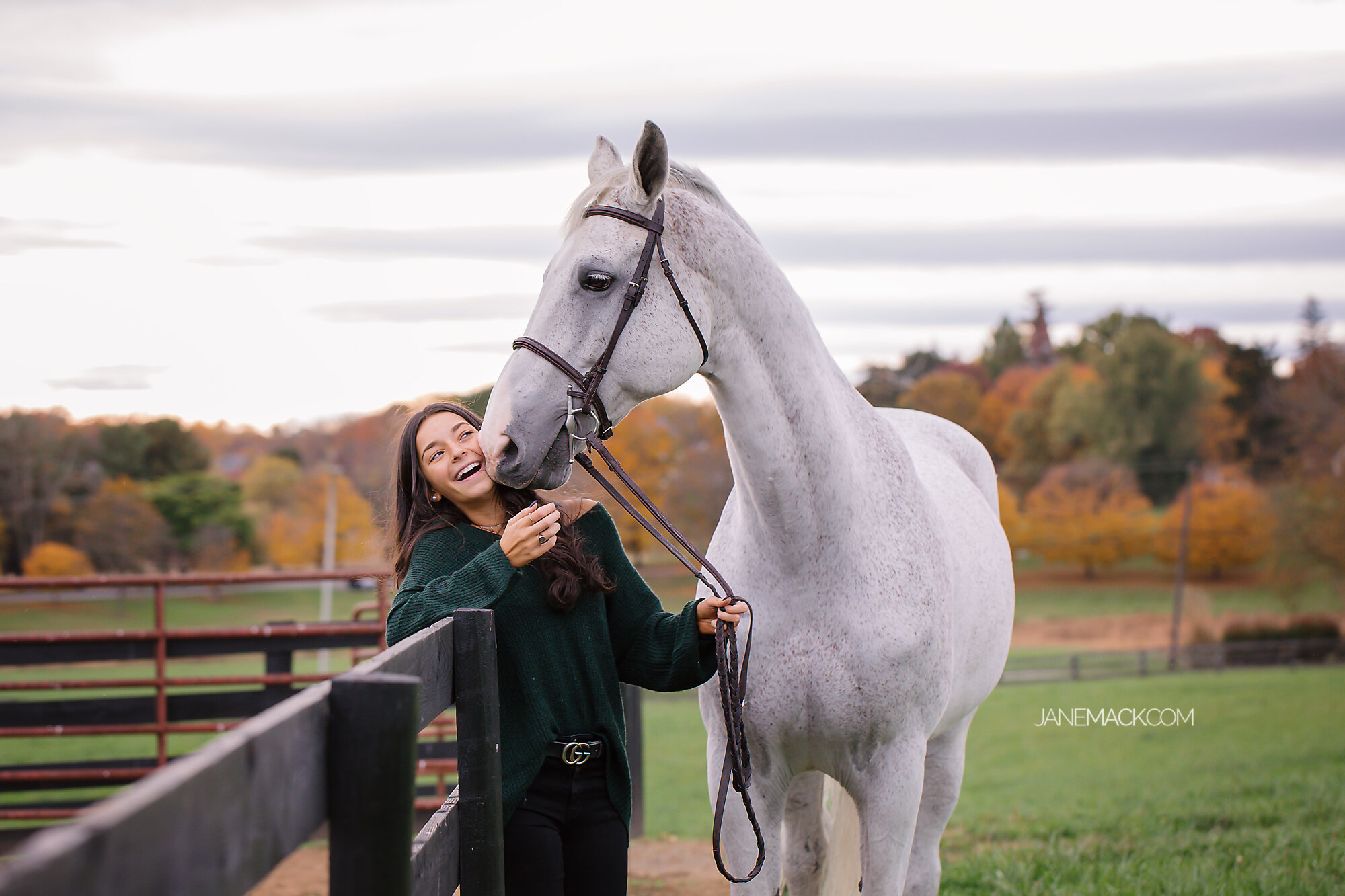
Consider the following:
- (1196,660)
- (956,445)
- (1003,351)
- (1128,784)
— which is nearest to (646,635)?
(956,445)

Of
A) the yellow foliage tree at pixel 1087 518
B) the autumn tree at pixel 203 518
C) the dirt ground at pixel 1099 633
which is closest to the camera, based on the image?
the dirt ground at pixel 1099 633

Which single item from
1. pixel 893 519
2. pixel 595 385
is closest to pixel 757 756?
pixel 893 519

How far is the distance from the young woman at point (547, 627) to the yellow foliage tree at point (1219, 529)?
3851 cm

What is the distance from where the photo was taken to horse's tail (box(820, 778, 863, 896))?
131 inches

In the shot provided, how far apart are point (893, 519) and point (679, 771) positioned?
12573 millimetres

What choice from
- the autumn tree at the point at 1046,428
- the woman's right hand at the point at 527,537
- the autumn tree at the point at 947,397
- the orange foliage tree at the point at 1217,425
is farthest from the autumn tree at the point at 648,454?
the orange foliage tree at the point at 1217,425

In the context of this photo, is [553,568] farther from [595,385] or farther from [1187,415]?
[1187,415]

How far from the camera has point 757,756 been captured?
261 centimetres

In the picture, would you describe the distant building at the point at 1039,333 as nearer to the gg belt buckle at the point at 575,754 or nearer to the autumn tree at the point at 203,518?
the autumn tree at the point at 203,518

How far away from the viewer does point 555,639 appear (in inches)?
91.0

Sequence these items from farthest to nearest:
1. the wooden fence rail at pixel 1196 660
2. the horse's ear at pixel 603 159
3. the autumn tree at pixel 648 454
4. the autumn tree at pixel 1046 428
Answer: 1. the autumn tree at pixel 1046 428
2. the autumn tree at pixel 648 454
3. the wooden fence rail at pixel 1196 660
4. the horse's ear at pixel 603 159

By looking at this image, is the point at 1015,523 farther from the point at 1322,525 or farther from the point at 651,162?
the point at 651,162

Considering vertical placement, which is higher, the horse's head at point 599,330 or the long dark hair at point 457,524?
the horse's head at point 599,330

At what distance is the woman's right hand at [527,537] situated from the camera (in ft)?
6.94
